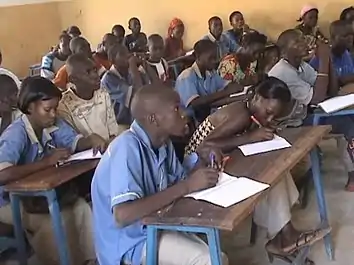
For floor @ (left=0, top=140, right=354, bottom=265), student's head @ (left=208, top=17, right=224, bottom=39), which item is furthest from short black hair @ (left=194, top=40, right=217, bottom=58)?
student's head @ (left=208, top=17, right=224, bottom=39)

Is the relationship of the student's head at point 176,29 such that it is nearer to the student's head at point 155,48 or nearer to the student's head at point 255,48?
the student's head at point 155,48

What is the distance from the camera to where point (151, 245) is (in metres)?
2.05

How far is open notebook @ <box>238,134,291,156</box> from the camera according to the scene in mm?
2662

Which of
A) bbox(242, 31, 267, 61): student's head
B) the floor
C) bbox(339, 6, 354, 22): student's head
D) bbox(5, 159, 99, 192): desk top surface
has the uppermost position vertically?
bbox(339, 6, 354, 22): student's head

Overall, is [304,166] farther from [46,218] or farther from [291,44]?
[46,218]

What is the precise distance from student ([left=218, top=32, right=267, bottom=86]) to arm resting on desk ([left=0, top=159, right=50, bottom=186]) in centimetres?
228

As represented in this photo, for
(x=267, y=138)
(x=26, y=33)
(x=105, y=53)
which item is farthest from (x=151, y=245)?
(x=26, y=33)

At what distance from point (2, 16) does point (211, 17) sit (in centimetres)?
260

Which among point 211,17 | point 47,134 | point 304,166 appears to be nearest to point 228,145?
point 47,134

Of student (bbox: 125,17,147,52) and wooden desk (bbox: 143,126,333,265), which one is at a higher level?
student (bbox: 125,17,147,52)

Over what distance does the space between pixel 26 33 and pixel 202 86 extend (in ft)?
13.2

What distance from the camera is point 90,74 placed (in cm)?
346

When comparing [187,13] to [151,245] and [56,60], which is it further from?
[151,245]

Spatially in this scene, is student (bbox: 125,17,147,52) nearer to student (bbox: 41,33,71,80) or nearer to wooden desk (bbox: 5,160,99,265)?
student (bbox: 41,33,71,80)
